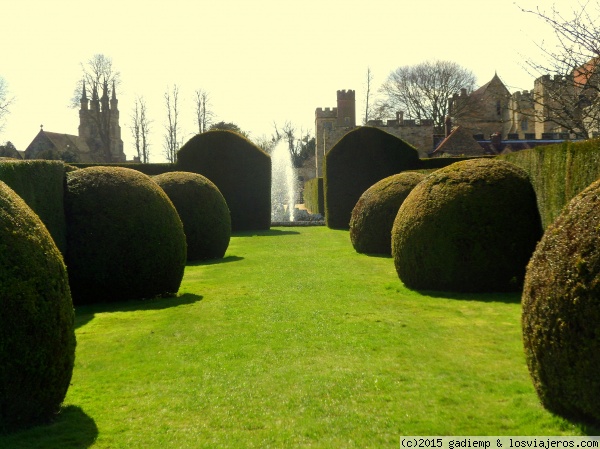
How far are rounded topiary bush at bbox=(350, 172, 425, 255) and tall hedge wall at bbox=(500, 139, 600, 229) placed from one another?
5.68 metres

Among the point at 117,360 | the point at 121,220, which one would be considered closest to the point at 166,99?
the point at 121,220

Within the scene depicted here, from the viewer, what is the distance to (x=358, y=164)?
3041 cm

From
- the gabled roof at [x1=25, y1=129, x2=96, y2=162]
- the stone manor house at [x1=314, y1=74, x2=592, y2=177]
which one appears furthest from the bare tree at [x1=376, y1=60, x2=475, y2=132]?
the gabled roof at [x1=25, y1=129, x2=96, y2=162]

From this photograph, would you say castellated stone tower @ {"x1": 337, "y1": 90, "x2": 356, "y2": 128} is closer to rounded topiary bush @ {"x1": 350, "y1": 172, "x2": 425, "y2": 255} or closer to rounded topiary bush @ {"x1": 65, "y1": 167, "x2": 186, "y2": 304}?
rounded topiary bush @ {"x1": 350, "y1": 172, "x2": 425, "y2": 255}

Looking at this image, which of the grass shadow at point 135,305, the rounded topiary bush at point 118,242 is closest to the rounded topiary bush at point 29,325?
the grass shadow at point 135,305

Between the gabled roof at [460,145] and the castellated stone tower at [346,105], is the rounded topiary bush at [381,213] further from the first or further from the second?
the castellated stone tower at [346,105]

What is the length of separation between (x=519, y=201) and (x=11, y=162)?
821 centimetres

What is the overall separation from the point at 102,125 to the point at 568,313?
67049 mm

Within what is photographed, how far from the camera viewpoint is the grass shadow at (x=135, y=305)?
10.3 metres

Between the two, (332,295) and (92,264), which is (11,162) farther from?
(332,295)

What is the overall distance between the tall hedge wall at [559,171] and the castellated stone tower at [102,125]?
48.8 m

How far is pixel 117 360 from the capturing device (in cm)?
705

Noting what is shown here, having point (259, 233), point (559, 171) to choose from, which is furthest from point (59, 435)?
point (259, 233)

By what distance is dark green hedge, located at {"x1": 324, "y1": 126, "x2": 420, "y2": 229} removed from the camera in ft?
98.8
